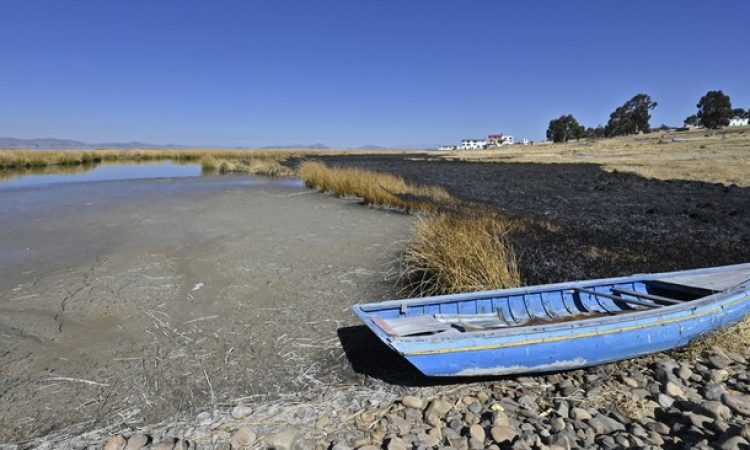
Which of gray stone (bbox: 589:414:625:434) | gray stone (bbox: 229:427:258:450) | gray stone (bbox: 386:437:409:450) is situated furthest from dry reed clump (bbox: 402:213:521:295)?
gray stone (bbox: 229:427:258:450)

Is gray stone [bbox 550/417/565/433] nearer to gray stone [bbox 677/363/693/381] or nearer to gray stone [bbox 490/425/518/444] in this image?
gray stone [bbox 490/425/518/444]

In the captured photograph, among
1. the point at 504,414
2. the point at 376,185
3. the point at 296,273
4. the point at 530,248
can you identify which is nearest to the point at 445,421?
the point at 504,414

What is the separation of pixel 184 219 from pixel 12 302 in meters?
6.44

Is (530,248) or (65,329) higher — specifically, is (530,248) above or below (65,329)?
above

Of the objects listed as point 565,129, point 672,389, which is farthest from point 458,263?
point 565,129

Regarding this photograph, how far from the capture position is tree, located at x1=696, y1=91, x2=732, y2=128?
2387 inches

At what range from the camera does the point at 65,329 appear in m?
5.21

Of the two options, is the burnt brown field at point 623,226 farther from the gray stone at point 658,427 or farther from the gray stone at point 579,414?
the gray stone at point 658,427

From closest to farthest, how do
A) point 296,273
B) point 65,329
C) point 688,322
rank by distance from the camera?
point 688,322, point 65,329, point 296,273

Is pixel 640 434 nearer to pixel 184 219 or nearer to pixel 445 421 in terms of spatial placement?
pixel 445 421

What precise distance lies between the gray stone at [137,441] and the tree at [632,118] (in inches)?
3409

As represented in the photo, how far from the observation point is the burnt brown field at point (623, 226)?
7130mm

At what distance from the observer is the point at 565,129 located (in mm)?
86125

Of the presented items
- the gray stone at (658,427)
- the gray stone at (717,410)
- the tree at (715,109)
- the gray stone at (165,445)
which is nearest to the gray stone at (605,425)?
the gray stone at (658,427)
